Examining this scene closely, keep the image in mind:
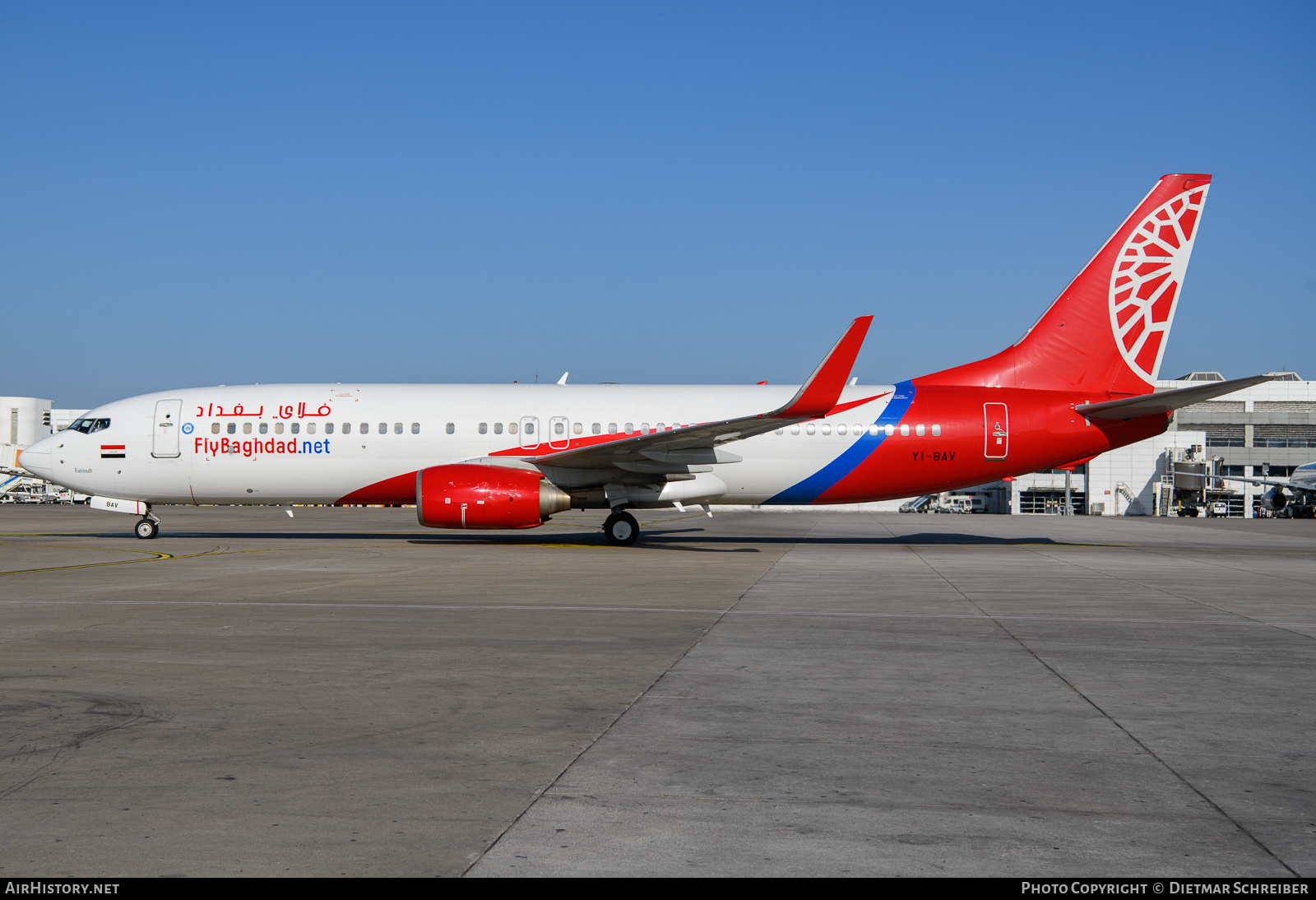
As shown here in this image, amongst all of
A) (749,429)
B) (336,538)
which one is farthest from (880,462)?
(336,538)

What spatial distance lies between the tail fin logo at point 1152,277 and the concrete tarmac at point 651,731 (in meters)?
Result: 11.1

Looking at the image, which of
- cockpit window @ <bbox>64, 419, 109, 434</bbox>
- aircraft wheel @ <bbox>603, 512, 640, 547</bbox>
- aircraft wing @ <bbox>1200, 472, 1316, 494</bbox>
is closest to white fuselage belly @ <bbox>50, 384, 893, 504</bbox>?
cockpit window @ <bbox>64, 419, 109, 434</bbox>

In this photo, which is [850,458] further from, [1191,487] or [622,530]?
[1191,487]

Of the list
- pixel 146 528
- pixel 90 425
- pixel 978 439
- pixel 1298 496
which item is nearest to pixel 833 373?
pixel 978 439

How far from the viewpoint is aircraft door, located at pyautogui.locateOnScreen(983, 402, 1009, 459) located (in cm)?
2339

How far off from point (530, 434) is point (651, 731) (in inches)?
717

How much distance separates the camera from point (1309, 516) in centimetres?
6781

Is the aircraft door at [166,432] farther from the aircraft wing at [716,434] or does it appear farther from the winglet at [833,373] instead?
the winglet at [833,373]

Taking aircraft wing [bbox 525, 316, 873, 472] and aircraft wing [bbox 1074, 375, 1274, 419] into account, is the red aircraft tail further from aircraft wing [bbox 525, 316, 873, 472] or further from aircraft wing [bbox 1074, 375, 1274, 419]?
aircraft wing [bbox 525, 316, 873, 472]

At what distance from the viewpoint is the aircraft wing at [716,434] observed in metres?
19.6

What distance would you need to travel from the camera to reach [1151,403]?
2209 centimetres

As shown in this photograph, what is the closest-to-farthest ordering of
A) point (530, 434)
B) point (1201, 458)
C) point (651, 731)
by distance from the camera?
point (651, 731)
point (530, 434)
point (1201, 458)

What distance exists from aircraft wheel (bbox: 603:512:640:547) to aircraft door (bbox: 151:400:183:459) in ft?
34.3
